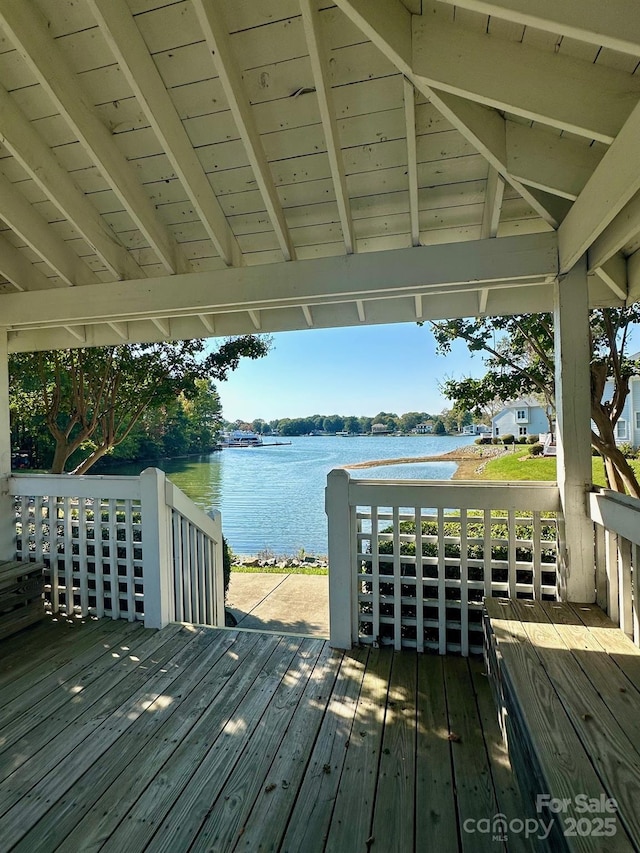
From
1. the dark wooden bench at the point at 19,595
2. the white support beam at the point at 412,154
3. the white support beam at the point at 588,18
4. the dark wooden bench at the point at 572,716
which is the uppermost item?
the white support beam at the point at 412,154

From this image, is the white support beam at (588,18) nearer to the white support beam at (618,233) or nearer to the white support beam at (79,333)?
the white support beam at (618,233)

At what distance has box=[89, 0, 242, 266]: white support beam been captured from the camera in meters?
1.78

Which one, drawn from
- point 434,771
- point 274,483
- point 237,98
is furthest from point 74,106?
point 274,483

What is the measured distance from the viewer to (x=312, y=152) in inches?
91.9

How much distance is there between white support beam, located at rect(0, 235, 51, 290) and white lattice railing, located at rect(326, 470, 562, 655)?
260 cm

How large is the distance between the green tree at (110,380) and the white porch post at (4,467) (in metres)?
1.98

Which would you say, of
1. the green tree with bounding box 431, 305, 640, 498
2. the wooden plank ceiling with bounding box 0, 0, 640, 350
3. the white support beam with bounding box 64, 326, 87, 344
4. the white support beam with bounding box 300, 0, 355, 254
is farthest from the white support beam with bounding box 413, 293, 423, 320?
the white support beam with bounding box 64, 326, 87, 344

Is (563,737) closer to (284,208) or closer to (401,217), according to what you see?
(401,217)

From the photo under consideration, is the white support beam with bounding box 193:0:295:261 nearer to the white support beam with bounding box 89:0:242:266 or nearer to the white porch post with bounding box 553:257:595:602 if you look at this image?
the white support beam with bounding box 89:0:242:266

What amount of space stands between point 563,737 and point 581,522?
4.30 ft

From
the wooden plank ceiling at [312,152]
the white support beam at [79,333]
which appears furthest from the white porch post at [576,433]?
the white support beam at [79,333]

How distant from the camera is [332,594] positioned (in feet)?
8.93

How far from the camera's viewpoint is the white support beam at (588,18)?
1188 millimetres

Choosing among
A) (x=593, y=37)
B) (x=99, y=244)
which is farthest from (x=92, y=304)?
(x=593, y=37)
